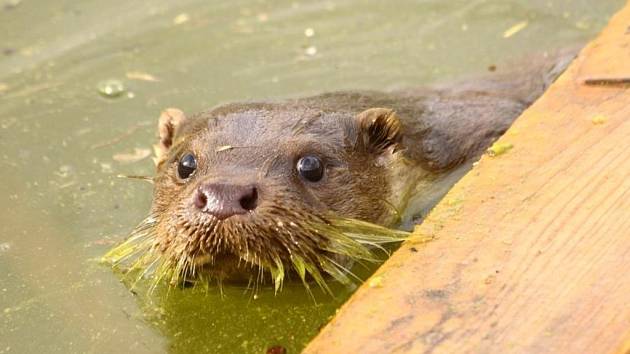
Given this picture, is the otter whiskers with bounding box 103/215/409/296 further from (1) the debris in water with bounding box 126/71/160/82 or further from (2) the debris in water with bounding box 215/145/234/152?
(1) the debris in water with bounding box 126/71/160/82

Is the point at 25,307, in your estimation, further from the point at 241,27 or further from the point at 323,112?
the point at 241,27

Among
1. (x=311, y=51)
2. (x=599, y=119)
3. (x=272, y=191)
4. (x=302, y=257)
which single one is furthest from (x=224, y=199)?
(x=311, y=51)

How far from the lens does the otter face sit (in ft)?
11.4

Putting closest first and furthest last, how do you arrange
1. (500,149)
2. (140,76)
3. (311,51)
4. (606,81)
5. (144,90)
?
(500,149) < (606,81) < (144,90) < (140,76) < (311,51)

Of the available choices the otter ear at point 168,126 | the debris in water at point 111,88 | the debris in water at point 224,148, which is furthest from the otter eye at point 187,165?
the debris in water at point 111,88

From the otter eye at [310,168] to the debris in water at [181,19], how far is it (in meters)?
3.55

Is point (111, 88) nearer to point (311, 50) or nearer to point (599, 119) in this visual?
point (311, 50)

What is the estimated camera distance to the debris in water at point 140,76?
21.3 feet

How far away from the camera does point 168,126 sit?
180 inches

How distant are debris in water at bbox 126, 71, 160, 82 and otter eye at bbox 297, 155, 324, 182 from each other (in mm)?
2825

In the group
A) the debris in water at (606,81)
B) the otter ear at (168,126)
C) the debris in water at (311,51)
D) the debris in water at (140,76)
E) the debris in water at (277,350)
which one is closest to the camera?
the debris in water at (277,350)

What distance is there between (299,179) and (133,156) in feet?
6.37

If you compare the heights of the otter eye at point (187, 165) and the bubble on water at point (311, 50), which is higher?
the otter eye at point (187, 165)

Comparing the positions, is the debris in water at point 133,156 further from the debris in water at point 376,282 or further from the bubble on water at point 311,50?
the debris in water at point 376,282
